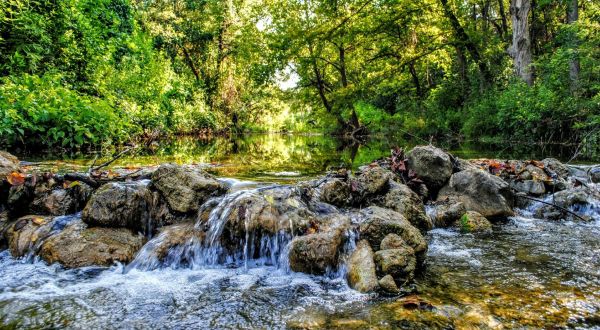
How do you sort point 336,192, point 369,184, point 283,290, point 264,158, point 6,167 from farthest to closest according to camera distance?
point 264,158 → point 369,184 → point 336,192 → point 6,167 → point 283,290

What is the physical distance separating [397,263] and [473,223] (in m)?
2.42

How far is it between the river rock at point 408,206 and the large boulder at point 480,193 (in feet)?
2.98

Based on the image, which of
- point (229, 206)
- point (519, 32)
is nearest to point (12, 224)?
point (229, 206)

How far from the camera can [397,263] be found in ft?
10.9

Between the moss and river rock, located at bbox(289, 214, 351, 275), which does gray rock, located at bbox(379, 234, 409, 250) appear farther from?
the moss

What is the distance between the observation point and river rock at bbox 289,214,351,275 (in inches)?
142

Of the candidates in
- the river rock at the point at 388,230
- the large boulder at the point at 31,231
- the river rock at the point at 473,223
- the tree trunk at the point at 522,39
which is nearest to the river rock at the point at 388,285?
the river rock at the point at 388,230

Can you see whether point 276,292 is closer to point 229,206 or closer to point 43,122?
point 229,206

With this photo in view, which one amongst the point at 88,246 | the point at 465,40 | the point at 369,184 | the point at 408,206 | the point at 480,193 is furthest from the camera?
the point at 465,40

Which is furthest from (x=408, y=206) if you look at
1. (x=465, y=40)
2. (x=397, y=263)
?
(x=465, y=40)

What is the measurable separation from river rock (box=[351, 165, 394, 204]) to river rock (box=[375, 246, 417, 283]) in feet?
6.37

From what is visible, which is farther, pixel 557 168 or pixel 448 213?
pixel 557 168

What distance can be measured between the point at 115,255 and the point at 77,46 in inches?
394

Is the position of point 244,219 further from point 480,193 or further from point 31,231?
point 480,193
